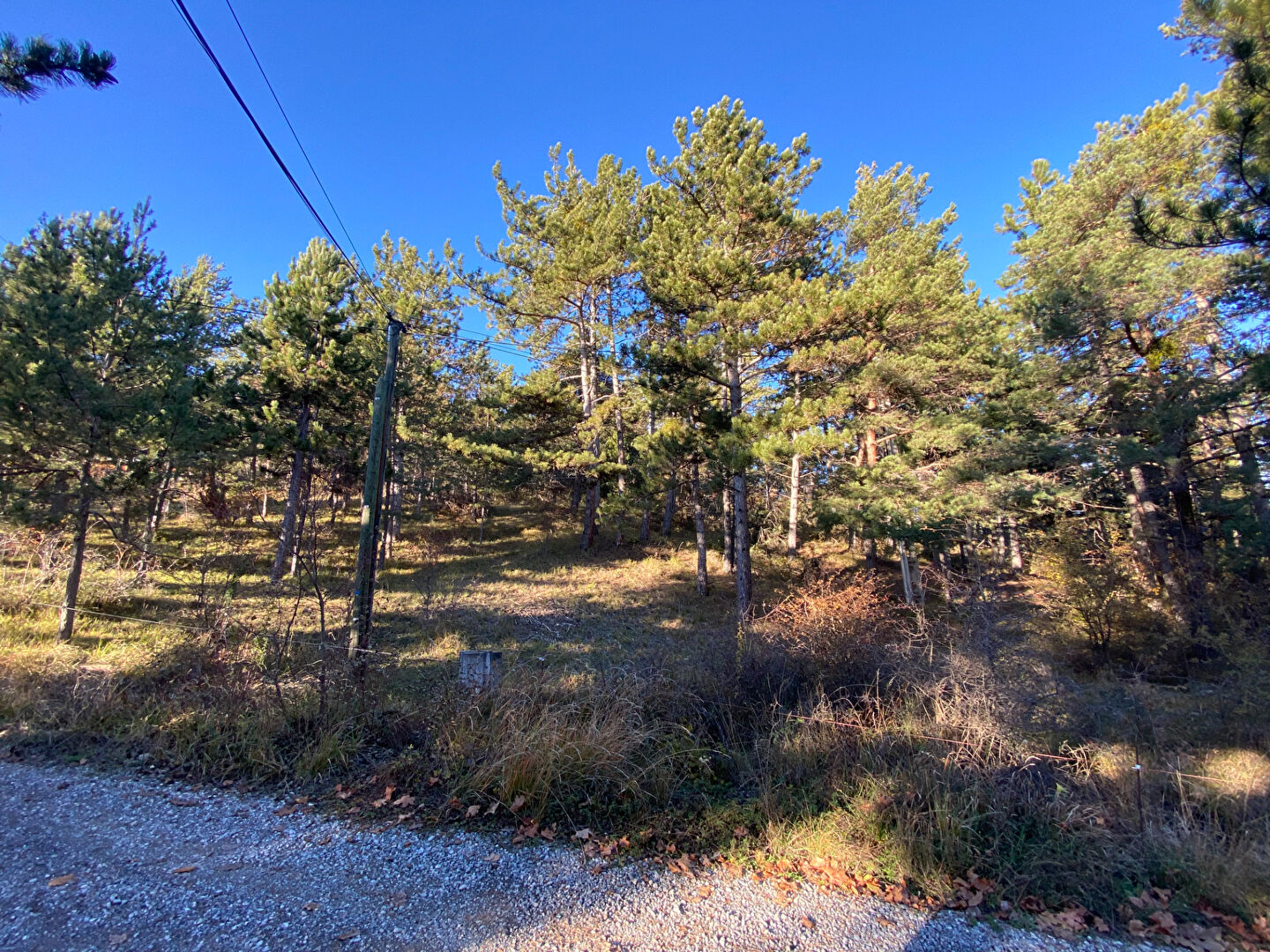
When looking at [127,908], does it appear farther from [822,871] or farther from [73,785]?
[822,871]

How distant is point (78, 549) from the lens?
346 inches

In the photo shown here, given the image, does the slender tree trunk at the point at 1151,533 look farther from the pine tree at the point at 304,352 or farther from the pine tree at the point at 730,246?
the pine tree at the point at 304,352

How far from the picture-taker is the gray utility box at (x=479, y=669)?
5.49 m

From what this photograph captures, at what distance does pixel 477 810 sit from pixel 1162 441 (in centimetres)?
1230

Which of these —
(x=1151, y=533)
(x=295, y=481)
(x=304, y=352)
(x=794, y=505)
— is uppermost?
(x=304, y=352)

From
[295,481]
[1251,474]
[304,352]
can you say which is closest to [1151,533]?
[1251,474]

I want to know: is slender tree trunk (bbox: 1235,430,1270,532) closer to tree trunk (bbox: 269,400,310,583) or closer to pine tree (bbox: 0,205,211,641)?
pine tree (bbox: 0,205,211,641)

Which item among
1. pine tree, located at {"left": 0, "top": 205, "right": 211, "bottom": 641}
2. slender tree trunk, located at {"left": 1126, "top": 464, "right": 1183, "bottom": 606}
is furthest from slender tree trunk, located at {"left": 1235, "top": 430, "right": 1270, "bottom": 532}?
pine tree, located at {"left": 0, "top": 205, "right": 211, "bottom": 641}

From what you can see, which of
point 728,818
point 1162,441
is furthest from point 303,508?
point 1162,441

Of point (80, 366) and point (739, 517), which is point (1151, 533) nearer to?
point (739, 517)

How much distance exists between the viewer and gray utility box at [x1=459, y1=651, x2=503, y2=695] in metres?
5.49

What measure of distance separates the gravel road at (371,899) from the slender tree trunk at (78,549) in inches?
278

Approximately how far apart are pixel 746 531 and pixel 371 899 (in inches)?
418

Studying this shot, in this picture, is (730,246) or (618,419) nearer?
(730,246)
